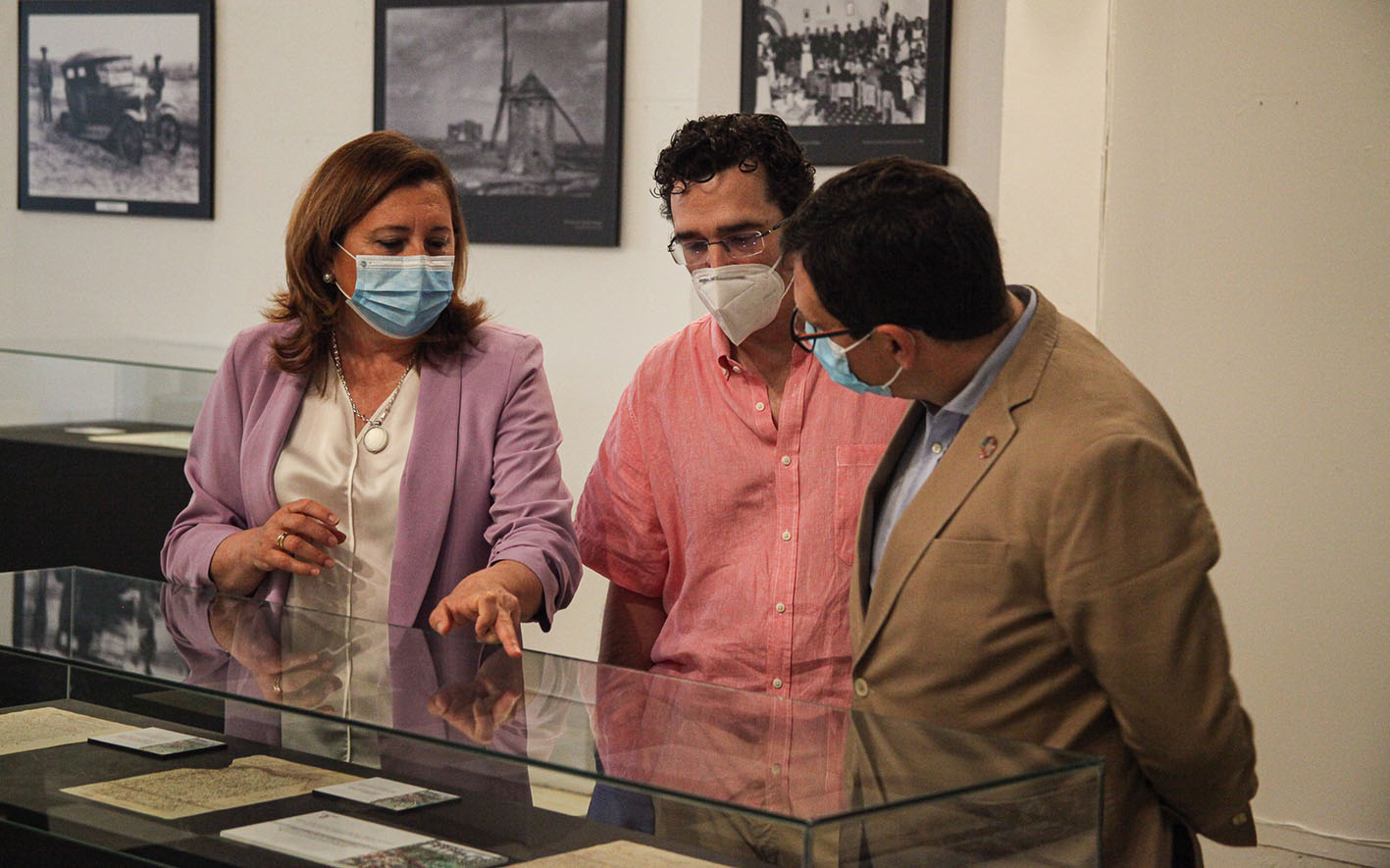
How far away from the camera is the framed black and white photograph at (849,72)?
552 cm

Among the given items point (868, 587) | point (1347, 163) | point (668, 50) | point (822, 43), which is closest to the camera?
point (868, 587)

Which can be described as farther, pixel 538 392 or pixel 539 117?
pixel 539 117

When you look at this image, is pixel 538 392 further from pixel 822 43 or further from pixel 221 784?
pixel 822 43

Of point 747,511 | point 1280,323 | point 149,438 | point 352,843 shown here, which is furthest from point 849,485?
point 149,438

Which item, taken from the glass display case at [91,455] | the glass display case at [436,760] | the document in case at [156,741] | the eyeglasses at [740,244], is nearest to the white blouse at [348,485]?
the glass display case at [436,760]

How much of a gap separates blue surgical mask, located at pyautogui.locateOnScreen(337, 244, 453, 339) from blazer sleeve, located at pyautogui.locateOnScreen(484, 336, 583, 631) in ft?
0.71

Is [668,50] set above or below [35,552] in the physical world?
above

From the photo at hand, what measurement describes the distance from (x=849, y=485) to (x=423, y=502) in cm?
84

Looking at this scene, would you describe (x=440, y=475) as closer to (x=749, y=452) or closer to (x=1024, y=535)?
(x=749, y=452)

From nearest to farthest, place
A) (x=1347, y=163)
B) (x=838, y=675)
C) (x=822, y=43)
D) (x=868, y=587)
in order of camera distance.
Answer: (x=868, y=587)
(x=838, y=675)
(x=1347, y=163)
(x=822, y=43)

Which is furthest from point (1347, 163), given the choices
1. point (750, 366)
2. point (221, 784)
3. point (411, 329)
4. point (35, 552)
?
point (35, 552)

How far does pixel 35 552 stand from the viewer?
5.99 metres

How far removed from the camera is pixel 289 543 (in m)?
2.85

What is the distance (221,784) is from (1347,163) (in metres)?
3.82
